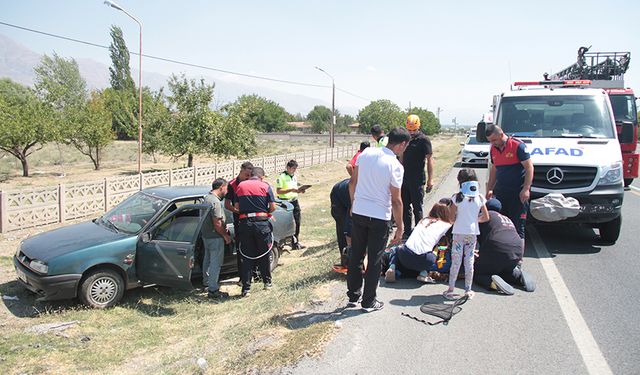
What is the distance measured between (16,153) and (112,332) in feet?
79.9

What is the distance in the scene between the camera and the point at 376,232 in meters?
4.42

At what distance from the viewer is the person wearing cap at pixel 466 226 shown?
196 inches

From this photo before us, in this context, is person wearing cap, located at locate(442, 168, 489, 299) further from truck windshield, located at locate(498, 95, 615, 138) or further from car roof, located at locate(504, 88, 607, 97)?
car roof, located at locate(504, 88, 607, 97)

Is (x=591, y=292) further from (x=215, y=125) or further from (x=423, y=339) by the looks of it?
(x=215, y=125)

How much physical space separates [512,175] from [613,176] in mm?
1807

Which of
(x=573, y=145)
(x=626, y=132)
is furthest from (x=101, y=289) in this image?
(x=626, y=132)

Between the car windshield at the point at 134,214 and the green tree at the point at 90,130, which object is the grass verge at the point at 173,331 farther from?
the green tree at the point at 90,130

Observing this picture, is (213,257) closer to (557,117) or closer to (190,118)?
(557,117)

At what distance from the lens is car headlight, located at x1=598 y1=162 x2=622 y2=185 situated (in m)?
6.86

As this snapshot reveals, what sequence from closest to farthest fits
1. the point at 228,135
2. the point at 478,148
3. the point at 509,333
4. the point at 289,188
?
the point at 509,333 < the point at 289,188 < the point at 478,148 < the point at 228,135

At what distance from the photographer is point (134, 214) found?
7.48 m

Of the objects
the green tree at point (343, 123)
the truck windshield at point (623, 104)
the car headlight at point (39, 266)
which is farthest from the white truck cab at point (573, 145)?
the green tree at point (343, 123)

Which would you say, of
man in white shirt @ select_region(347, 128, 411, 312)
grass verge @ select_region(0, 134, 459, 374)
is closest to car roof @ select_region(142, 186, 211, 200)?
grass verge @ select_region(0, 134, 459, 374)

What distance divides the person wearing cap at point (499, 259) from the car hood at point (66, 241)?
474 cm
